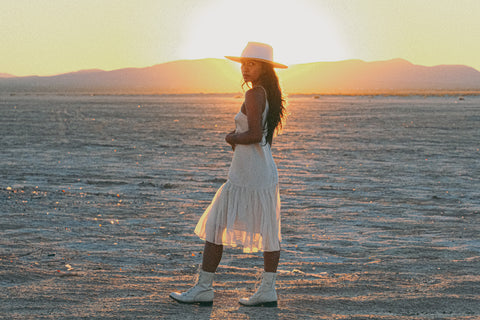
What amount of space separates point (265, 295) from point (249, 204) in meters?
0.64

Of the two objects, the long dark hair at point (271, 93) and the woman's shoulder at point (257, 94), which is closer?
the woman's shoulder at point (257, 94)

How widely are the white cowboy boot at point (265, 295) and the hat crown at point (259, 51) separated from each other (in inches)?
58.5

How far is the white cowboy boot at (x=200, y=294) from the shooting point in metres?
4.64

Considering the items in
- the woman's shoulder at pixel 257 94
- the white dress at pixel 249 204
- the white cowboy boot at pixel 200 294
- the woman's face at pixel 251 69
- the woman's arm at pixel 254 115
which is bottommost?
the white cowboy boot at pixel 200 294

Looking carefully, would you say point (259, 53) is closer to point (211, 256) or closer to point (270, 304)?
point (211, 256)

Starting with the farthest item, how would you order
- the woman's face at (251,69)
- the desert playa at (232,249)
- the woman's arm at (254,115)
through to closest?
the desert playa at (232,249) → the woman's face at (251,69) → the woman's arm at (254,115)

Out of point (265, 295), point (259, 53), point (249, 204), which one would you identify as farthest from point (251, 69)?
point (265, 295)

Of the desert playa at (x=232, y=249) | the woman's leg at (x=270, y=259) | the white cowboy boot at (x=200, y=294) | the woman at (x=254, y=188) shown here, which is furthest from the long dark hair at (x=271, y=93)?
the desert playa at (x=232, y=249)

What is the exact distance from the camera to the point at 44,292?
4824mm

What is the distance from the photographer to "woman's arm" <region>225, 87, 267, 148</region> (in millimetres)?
4434

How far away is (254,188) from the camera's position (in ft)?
15.0

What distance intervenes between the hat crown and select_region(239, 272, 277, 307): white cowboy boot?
4.87 ft

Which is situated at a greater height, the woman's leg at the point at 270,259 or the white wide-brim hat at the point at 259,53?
the white wide-brim hat at the point at 259,53

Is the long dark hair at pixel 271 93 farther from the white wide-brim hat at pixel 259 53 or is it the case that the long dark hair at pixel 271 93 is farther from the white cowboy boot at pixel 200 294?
the white cowboy boot at pixel 200 294
